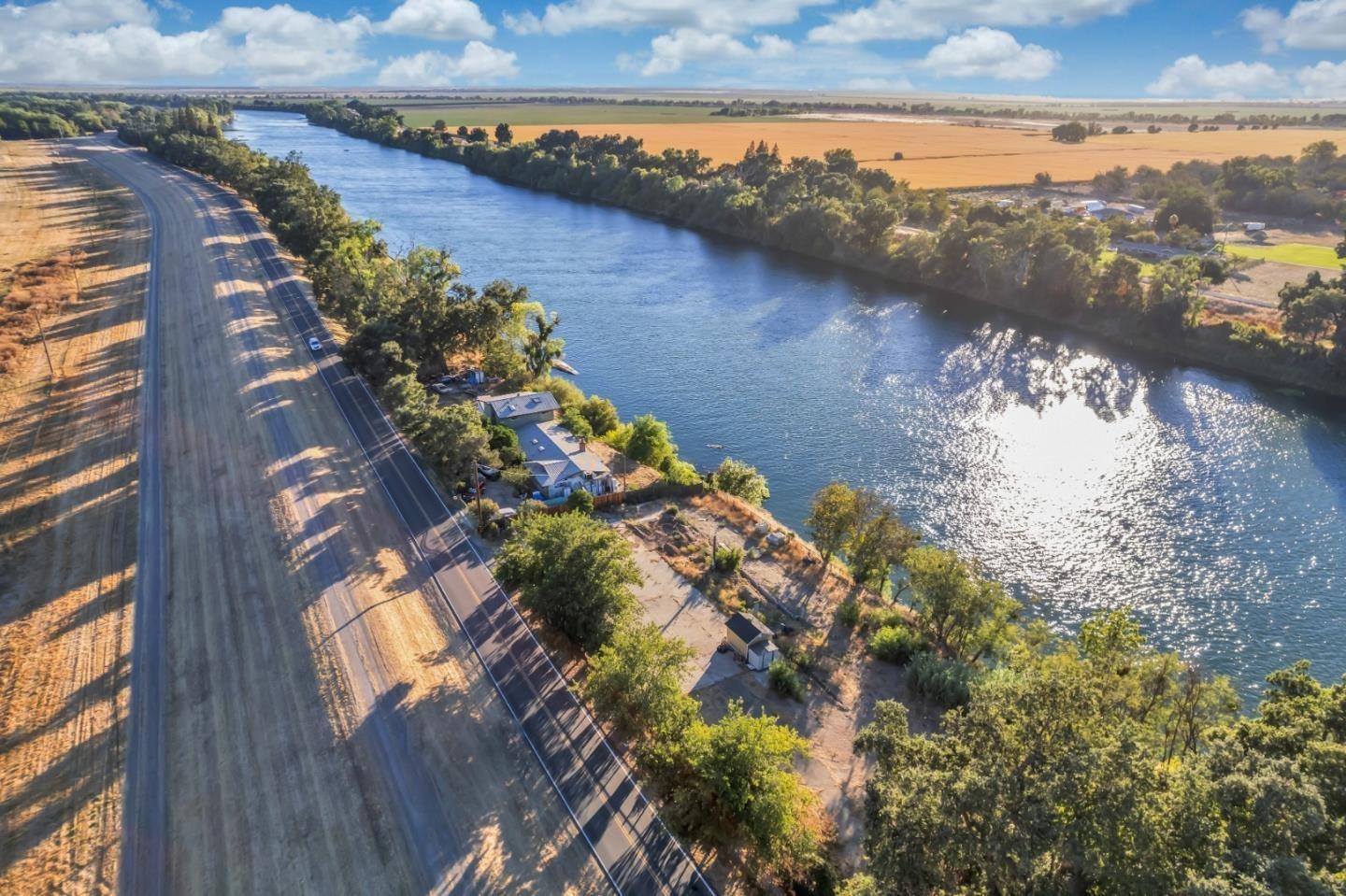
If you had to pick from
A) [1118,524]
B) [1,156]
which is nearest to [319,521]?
[1118,524]

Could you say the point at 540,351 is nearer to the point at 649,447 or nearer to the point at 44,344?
the point at 649,447

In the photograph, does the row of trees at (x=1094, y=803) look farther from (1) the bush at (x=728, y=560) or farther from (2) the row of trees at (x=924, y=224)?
(2) the row of trees at (x=924, y=224)

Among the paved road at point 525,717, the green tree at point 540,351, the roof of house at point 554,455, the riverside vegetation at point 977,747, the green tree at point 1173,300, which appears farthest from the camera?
the green tree at point 1173,300

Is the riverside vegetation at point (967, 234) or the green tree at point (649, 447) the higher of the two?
the riverside vegetation at point (967, 234)

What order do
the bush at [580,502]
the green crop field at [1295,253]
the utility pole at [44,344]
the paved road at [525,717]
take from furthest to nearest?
the green crop field at [1295,253], the utility pole at [44,344], the bush at [580,502], the paved road at [525,717]

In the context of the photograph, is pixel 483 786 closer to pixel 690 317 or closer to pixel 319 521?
pixel 319 521

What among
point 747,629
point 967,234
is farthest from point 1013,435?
point 967,234

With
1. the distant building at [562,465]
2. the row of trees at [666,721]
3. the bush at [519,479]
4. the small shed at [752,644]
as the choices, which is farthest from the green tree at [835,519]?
the bush at [519,479]
